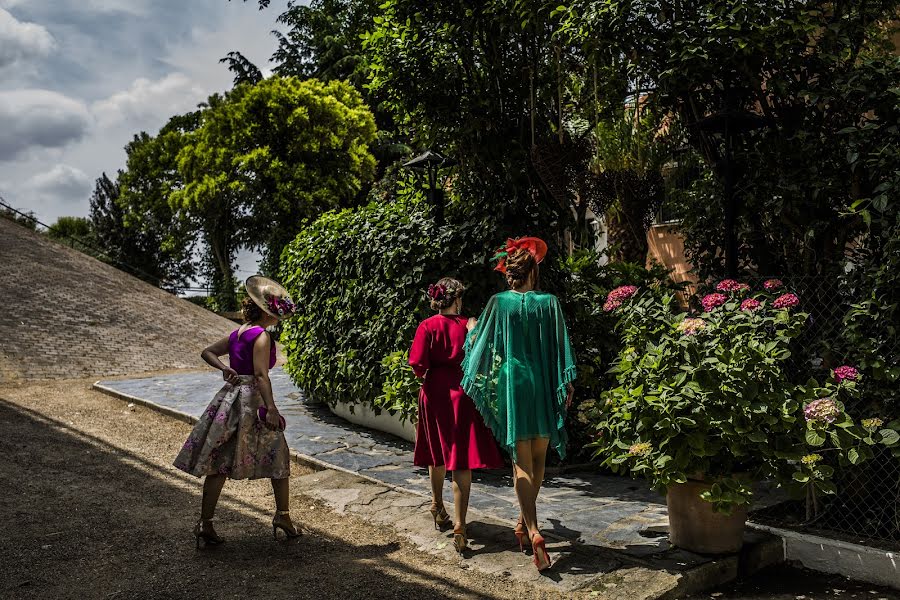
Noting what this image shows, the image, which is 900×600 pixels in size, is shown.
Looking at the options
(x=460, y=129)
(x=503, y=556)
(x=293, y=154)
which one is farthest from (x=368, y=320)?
(x=293, y=154)

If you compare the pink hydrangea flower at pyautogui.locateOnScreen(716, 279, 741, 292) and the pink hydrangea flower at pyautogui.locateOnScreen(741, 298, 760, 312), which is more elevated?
the pink hydrangea flower at pyautogui.locateOnScreen(716, 279, 741, 292)

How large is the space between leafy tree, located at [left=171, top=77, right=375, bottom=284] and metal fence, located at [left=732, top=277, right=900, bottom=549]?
22.6 metres

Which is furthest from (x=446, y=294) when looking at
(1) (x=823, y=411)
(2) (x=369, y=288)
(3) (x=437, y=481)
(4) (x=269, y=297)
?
(2) (x=369, y=288)

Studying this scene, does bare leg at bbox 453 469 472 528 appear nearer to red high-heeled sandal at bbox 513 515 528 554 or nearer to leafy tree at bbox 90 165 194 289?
red high-heeled sandal at bbox 513 515 528 554

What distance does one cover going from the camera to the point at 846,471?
5.48 m

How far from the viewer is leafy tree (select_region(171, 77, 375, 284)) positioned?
88.8ft

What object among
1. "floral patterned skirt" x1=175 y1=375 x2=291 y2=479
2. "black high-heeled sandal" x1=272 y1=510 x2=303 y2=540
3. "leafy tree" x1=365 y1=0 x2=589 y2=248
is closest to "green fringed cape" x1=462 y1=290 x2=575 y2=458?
"floral patterned skirt" x1=175 y1=375 x2=291 y2=479

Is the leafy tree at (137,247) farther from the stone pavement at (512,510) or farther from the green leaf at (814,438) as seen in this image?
the green leaf at (814,438)

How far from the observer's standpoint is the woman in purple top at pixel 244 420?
4.98m

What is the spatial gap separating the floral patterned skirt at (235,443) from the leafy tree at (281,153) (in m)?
22.1

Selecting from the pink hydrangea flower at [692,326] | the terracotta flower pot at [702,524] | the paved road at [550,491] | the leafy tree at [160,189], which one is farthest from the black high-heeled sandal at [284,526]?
the leafy tree at [160,189]

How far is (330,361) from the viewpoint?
30.6 ft

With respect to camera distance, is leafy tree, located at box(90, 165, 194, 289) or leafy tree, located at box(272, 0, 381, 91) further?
leafy tree, located at box(90, 165, 194, 289)

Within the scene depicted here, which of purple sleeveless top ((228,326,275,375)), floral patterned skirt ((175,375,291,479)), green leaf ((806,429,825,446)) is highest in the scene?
purple sleeveless top ((228,326,275,375))
